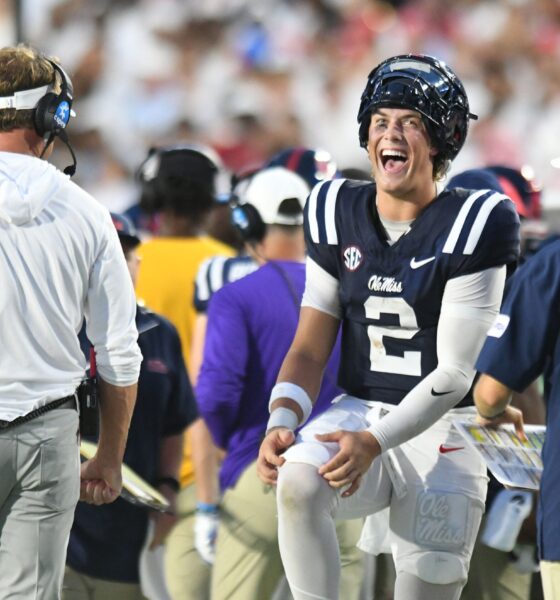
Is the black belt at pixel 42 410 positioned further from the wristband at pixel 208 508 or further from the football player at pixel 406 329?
the wristband at pixel 208 508

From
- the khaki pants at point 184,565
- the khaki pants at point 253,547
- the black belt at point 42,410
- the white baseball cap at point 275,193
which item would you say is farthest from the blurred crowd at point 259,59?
the black belt at point 42,410

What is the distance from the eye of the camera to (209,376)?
4.18 meters

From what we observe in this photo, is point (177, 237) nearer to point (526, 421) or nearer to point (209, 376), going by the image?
point (209, 376)

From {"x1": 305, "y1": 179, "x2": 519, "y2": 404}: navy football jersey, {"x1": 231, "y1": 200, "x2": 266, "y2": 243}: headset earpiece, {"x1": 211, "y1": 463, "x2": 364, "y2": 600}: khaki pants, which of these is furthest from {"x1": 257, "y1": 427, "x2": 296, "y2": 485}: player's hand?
{"x1": 231, "y1": 200, "x2": 266, "y2": 243}: headset earpiece

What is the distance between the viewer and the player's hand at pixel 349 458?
2.90 meters

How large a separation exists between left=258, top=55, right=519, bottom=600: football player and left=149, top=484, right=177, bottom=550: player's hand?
1.27 metres

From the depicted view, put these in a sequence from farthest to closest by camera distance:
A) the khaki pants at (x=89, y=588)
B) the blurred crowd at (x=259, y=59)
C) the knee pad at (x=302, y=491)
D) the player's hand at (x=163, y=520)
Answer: the blurred crowd at (x=259, y=59)
the player's hand at (x=163, y=520)
the khaki pants at (x=89, y=588)
the knee pad at (x=302, y=491)

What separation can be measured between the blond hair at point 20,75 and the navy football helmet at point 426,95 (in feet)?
2.61

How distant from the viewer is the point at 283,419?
10.2 feet

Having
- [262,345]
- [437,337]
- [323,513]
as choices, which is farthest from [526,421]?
[323,513]

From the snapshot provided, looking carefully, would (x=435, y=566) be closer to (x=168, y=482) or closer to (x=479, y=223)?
(x=479, y=223)

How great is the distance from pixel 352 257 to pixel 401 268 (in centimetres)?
14

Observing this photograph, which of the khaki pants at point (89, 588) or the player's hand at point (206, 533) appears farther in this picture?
the player's hand at point (206, 533)

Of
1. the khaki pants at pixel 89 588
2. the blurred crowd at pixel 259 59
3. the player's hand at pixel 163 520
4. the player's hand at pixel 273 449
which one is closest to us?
the player's hand at pixel 273 449
